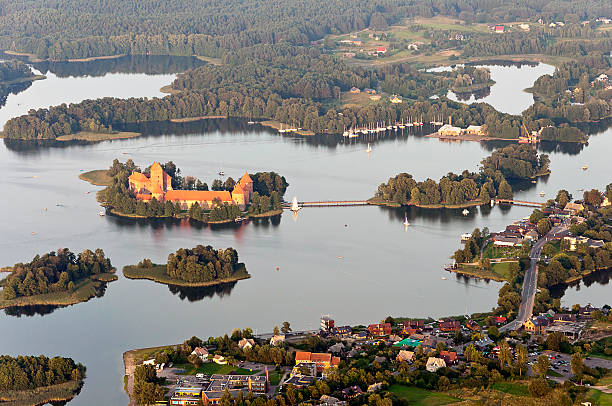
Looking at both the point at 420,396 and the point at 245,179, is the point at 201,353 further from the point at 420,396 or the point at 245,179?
the point at 245,179

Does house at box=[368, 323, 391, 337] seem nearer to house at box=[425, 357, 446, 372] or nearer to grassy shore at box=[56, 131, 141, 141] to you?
house at box=[425, 357, 446, 372]

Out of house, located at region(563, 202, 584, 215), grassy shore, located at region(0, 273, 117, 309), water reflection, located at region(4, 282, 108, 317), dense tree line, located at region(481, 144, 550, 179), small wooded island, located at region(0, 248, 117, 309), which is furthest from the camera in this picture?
dense tree line, located at region(481, 144, 550, 179)

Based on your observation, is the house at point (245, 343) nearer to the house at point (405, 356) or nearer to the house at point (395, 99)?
the house at point (405, 356)

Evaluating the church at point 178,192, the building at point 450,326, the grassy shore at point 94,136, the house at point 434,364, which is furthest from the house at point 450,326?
the grassy shore at point 94,136

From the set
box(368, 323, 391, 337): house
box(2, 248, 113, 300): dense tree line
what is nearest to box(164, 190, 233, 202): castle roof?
box(2, 248, 113, 300): dense tree line

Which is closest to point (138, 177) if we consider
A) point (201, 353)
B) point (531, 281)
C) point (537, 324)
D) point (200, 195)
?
point (200, 195)

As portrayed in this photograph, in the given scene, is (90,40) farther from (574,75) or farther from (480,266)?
(480,266)
